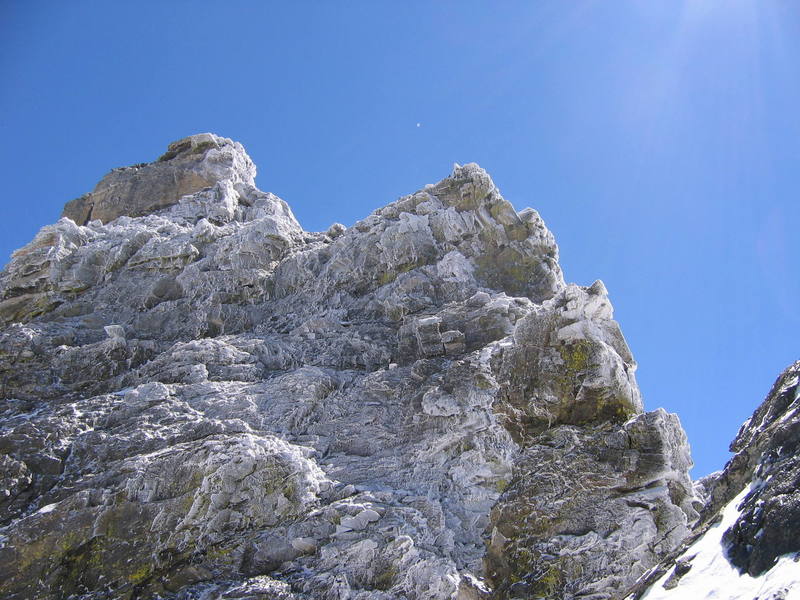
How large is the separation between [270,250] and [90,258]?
33.5 feet

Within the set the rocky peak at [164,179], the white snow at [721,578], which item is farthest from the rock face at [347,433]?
the rocky peak at [164,179]

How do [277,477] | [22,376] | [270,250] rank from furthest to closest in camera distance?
[270,250] → [22,376] → [277,477]

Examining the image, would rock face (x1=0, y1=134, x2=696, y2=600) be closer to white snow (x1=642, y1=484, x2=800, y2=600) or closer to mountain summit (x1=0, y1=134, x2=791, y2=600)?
mountain summit (x1=0, y1=134, x2=791, y2=600)

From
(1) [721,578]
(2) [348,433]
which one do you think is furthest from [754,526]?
(2) [348,433]

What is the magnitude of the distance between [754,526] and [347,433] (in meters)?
15.5

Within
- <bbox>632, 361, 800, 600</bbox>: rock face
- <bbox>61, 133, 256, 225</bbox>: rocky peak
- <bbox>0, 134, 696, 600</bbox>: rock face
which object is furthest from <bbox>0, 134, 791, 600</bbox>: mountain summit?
<bbox>61, 133, 256, 225</bbox>: rocky peak

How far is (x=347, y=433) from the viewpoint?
2502 cm

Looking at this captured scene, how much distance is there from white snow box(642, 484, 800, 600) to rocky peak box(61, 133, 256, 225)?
49.6 m

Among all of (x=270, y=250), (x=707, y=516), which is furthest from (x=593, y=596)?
(x=270, y=250)

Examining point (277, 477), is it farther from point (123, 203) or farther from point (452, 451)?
point (123, 203)

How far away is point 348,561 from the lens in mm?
19438

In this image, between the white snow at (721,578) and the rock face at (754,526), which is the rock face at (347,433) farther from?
the white snow at (721,578)

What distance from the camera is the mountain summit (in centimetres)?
1964

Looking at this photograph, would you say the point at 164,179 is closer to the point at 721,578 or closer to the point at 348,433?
the point at 348,433
